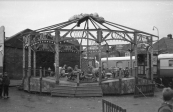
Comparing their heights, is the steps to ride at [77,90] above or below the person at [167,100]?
below

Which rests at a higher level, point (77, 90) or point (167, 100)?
point (167, 100)

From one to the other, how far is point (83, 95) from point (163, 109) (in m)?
11.2

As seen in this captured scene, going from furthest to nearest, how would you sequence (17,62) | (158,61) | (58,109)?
(17,62)
(158,61)
(58,109)

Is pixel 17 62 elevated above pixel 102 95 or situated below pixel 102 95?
above

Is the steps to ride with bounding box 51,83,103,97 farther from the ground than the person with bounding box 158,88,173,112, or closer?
closer

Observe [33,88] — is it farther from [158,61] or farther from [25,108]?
[158,61]

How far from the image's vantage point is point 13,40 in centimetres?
2430

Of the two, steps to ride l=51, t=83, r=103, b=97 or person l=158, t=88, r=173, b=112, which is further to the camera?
steps to ride l=51, t=83, r=103, b=97

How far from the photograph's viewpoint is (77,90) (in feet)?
48.2

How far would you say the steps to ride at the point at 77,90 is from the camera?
14.5m

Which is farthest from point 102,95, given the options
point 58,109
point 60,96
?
point 58,109

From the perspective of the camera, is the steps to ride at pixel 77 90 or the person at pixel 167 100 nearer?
the person at pixel 167 100

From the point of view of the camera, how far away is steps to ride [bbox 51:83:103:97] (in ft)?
47.4

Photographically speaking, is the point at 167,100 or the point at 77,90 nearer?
the point at 167,100
